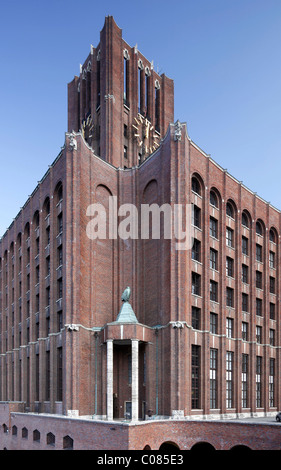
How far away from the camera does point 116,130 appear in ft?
204

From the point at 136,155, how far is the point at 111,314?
2345 centimetres

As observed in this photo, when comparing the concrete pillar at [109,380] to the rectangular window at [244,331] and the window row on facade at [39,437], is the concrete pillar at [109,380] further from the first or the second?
the rectangular window at [244,331]

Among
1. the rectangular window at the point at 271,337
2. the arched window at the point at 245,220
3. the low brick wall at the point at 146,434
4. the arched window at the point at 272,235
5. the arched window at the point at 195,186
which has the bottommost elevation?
the low brick wall at the point at 146,434

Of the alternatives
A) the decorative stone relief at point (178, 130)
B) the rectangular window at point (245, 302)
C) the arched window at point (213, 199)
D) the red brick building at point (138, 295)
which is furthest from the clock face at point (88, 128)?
the rectangular window at point (245, 302)

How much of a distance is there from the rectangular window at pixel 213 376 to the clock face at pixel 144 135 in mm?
28173

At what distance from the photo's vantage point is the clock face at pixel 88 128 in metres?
65.5

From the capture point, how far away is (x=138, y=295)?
48750 mm

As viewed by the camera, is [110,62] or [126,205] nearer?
[126,205]

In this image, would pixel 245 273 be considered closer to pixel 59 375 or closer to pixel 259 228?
pixel 259 228

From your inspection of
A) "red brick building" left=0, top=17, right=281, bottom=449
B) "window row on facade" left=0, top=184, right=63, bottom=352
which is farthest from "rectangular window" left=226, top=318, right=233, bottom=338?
"window row on facade" left=0, top=184, right=63, bottom=352

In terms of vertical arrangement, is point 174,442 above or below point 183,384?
below

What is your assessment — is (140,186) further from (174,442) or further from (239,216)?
(174,442)

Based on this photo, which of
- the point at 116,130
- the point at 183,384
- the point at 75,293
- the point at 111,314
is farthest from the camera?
the point at 116,130

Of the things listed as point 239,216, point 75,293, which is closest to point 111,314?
point 75,293
